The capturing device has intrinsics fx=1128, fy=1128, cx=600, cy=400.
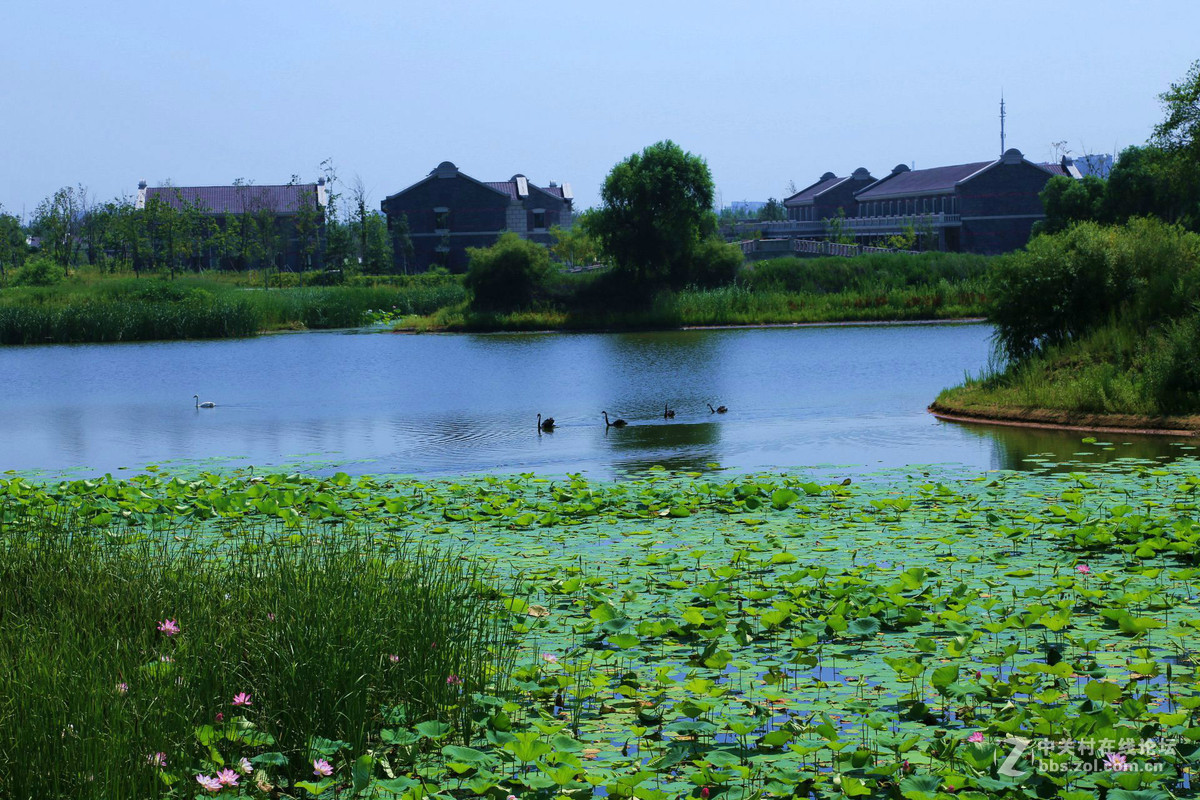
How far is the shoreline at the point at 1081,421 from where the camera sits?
18578 mm

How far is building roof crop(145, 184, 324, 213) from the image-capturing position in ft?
323

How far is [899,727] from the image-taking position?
5.68 m

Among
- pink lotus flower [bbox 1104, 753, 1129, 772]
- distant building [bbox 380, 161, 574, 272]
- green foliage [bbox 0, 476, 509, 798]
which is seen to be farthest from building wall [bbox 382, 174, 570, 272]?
pink lotus flower [bbox 1104, 753, 1129, 772]

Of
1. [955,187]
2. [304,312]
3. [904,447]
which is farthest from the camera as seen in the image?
[955,187]

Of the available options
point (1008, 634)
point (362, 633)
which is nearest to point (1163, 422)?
point (1008, 634)

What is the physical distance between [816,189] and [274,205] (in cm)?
5556

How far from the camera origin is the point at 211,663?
5754 millimetres

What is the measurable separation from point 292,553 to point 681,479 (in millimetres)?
7960

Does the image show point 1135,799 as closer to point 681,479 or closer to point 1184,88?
point 681,479

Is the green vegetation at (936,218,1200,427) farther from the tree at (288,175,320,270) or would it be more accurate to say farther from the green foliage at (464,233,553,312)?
the tree at (288,175,320,270)

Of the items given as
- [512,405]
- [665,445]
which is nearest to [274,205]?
[512,405]

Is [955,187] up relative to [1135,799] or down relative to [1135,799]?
up

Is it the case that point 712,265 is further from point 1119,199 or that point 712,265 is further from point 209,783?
point 209,783

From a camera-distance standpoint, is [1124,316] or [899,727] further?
[1124,316]
